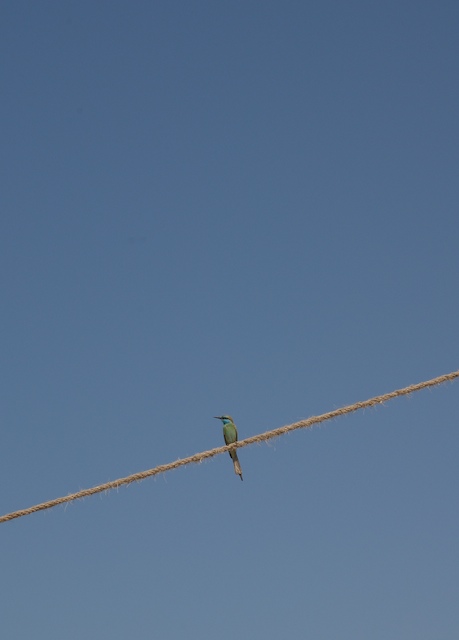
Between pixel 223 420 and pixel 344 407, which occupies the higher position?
pixel 223 420

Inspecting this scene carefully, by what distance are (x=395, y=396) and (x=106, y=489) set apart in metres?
3.45

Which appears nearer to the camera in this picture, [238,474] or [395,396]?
[395,396]

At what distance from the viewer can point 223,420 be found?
15.1 metres

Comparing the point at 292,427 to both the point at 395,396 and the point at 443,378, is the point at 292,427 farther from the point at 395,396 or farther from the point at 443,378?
the point at 443,378

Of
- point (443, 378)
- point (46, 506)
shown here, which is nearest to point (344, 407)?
point (443, 378)

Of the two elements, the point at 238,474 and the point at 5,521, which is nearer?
the point at 5,521

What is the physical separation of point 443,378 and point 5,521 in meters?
5.26

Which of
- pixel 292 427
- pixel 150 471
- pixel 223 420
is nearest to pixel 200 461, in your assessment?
pixel 150 471

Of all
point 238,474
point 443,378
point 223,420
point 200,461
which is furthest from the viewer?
point 223,420

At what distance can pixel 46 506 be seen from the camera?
8.89 metres

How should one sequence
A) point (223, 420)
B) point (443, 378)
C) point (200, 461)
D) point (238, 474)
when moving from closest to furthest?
point (443, 378), point (200, 461), point (238, 474), point (223, 420)

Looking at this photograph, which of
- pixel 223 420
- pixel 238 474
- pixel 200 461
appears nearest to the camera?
pixel 200 461

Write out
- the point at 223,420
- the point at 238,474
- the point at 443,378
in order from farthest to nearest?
1. the point at 223,420
2. the point at 238,474
3. the point at 443,378

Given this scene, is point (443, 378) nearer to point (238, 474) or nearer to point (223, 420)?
point (238, 474)
